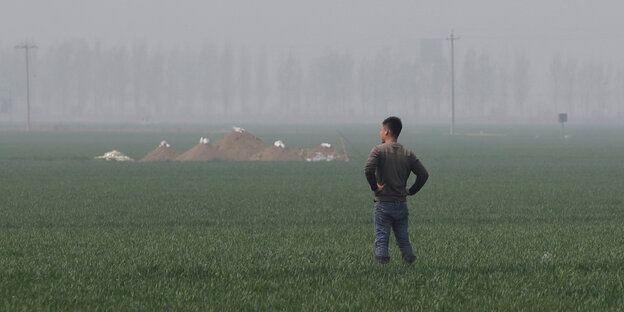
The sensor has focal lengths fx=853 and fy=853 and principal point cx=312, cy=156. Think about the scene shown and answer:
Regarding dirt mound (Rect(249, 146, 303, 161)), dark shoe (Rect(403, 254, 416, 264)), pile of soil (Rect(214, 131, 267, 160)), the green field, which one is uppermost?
pile of soil (Rect(214, 131, 267, 160))

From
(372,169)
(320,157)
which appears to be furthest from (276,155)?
(372,169)

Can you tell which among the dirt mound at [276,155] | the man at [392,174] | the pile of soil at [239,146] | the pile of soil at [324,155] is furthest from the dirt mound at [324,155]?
the man at [392,174]

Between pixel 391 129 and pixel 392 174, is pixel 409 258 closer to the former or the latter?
pixel 392 174

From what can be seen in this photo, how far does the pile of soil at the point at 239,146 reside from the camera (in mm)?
46531

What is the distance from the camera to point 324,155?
46.4 m

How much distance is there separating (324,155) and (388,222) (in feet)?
115

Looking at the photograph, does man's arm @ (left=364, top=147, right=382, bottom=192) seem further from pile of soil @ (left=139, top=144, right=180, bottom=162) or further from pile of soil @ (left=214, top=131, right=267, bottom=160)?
pile of soil @ (left=214, top=131, right=267, bottom=160)

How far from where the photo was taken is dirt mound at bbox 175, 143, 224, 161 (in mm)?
45094

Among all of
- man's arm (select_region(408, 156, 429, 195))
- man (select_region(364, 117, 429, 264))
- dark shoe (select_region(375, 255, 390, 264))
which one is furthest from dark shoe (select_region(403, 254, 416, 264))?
man's arm (select_region(408, 156, 429, 195))

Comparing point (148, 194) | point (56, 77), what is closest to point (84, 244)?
point (148, 194)

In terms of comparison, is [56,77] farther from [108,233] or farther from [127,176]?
[108,233]

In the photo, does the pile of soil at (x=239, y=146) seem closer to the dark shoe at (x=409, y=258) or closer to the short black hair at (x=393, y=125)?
the dark shoe at (x=409, y=258)

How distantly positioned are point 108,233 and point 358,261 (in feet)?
19.0

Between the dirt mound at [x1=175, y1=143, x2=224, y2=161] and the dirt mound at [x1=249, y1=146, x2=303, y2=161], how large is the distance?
2008 millimetres
